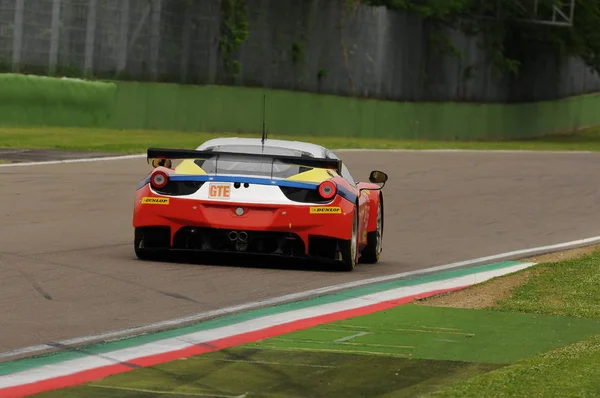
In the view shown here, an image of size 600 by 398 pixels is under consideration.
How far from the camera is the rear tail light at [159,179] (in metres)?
12.3

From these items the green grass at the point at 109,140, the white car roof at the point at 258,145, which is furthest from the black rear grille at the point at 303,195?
the green grass at the point at 109,140

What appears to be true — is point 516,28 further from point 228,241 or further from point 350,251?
point 228,241

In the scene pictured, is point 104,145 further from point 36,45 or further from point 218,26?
point 218,26

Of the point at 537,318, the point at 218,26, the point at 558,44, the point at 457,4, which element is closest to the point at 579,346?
the point at 537,318

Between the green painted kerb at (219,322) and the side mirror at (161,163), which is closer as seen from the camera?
the green painted kerb at (219,322)

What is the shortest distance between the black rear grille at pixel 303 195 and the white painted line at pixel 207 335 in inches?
41.1

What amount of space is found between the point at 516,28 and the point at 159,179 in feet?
137

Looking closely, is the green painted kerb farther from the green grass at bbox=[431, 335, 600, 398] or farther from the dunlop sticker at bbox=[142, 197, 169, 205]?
the green grass at bbox=[431, 335, 600, 398]

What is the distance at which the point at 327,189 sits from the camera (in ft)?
40.5

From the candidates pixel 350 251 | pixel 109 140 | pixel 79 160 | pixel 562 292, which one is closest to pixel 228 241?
pixel 350 251

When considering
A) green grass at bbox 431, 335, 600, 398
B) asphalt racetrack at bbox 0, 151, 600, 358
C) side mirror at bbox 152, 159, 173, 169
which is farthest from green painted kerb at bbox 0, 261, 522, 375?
side mirror at bbox 152, 159, 173, 169

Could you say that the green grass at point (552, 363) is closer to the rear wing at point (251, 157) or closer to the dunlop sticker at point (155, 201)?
the rear wing at point (251, 157)

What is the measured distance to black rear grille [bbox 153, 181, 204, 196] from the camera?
40.4 feet

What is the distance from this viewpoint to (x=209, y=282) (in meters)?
11.4
